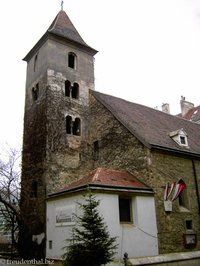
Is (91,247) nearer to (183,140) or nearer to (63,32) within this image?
(183,140)

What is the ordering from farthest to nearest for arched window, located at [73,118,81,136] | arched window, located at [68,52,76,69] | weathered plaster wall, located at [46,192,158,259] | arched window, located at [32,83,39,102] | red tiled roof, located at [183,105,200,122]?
red tiled roof, located at [183,105,200,122] → arched window, located at [68,52,76,69] → arched window, located at [32,83,39,102] → arched window, located at [73,118,81,136] → weathered plaster wall, located at [46,192,158,259]

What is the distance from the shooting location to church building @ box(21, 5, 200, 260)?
54.7ft

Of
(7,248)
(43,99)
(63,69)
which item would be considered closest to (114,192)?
(43,99)

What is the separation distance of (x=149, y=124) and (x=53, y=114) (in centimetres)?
677

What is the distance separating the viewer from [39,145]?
21000 mm

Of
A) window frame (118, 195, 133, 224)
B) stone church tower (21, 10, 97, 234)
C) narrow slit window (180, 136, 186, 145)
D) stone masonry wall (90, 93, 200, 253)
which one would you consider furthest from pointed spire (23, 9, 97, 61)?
window frame (118, 195, 133, 224)

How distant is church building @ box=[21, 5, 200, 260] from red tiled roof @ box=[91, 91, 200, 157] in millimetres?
86

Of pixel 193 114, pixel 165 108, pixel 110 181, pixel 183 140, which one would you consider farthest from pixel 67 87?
pixel 193 114

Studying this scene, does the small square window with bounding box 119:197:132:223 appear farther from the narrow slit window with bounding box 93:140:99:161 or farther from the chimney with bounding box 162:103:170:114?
the chimney with bounding box 162:103:170:114

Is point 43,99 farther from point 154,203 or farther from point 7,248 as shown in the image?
point 7,248

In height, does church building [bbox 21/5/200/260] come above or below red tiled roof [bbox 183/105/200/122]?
below

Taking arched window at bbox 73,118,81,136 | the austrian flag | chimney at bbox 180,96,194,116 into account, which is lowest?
the austrian flag

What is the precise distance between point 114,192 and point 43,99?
33.1ft

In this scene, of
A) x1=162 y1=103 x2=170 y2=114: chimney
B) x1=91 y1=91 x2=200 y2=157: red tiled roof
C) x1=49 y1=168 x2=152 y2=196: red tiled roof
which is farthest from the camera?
x1=162 y1=103 x2=170 y2=114: chimney
